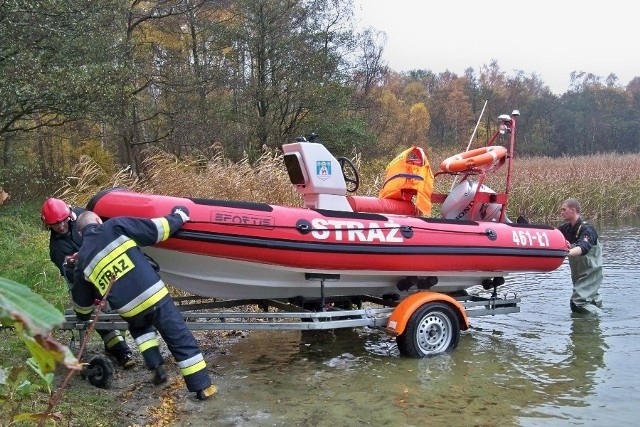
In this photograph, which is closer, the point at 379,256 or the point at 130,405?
the point at 130,405

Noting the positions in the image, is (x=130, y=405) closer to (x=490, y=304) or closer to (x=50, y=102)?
(x=490, y=304)

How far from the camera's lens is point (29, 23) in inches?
353

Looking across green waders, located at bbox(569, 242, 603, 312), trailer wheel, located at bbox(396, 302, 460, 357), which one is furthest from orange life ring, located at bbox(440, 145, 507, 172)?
Result: green waders, located at bbox(569, 242, 603, 312)

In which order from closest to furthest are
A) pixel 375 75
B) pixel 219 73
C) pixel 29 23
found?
pixel 29 23
pixel 219 73
pixel 375 75

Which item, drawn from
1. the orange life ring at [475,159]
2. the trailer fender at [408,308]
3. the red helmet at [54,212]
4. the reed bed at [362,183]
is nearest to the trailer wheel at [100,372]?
the red helmet at [54,212]

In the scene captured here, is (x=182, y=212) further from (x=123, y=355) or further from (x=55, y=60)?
(x=55, y=60)

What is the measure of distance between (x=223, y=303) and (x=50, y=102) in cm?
619

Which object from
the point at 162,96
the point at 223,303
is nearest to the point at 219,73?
the point at 162,96

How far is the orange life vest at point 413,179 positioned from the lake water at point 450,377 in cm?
138

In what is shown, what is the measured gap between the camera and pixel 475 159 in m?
5.96

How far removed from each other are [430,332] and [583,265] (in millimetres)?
2565

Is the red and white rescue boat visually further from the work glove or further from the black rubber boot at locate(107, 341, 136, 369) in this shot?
the black rubber boot at locate(107, 341, 136, 369)

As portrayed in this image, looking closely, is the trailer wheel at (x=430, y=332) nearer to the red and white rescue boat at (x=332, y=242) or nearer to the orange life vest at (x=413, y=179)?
the red and white rescue boat at (x=332, y=242)

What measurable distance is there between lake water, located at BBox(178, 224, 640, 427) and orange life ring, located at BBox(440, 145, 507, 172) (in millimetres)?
1646
